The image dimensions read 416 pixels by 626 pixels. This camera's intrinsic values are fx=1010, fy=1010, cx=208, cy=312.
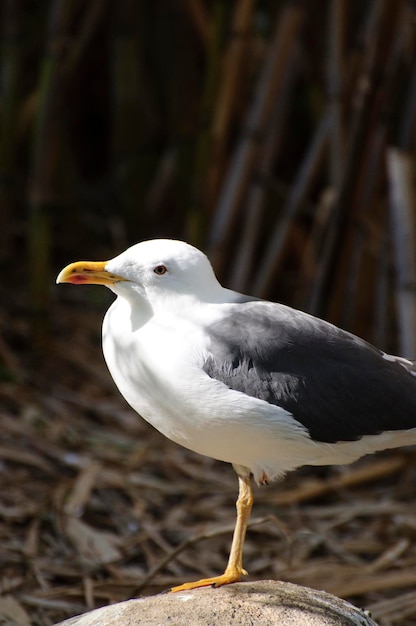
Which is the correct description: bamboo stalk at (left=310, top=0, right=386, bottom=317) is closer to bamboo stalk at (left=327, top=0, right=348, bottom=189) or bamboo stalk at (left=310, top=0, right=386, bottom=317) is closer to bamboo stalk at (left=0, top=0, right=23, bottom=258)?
bamboo stalk at (left=327, top=0, right=348, bottom=189)


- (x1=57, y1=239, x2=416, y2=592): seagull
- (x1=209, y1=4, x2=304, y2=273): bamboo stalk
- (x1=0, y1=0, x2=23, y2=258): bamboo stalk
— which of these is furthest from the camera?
(x1=0, y1=0, x2=23, y2=258): bamboo stalk

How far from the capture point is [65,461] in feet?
11.9

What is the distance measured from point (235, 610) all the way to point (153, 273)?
722mm

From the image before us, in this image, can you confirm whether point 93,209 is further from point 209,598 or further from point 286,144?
point 209,598

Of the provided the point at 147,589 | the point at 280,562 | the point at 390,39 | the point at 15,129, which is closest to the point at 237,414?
the point at 147,589

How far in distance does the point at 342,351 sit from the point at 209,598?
0.60 metres

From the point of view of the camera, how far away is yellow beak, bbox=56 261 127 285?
2139 millimetres

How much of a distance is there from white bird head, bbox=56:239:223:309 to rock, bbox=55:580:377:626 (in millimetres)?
633

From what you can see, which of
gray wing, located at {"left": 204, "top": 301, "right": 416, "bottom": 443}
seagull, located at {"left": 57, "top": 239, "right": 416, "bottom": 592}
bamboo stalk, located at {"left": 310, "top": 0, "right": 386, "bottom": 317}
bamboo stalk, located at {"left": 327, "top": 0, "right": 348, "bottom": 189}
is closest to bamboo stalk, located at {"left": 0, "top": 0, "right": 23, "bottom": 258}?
bamboo stalk, located at {"left": 327, "top": 0, "right": 348, "bottom": 189}

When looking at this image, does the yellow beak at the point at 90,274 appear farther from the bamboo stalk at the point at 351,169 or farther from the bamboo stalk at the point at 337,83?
the bamboo stalk at the point at 337,83

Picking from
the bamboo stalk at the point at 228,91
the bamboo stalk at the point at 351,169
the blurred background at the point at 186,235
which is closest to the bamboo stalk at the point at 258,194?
the blurred background at the point at 186,235

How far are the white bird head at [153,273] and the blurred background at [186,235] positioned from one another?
74cm

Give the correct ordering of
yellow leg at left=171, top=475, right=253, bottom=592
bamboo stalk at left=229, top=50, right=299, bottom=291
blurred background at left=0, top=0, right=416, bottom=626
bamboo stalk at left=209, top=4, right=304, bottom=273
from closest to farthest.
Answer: yellow leg at left=171, top=475, right=253, bottom=592
blurred background at left=0, top=0, right=416, bottom=626
bamboo stalk at left=209, top=4, right=304, bottom=273
bamboo stalk at left=229, top=50, right=299, bottom=291

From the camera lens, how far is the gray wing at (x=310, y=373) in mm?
2096
